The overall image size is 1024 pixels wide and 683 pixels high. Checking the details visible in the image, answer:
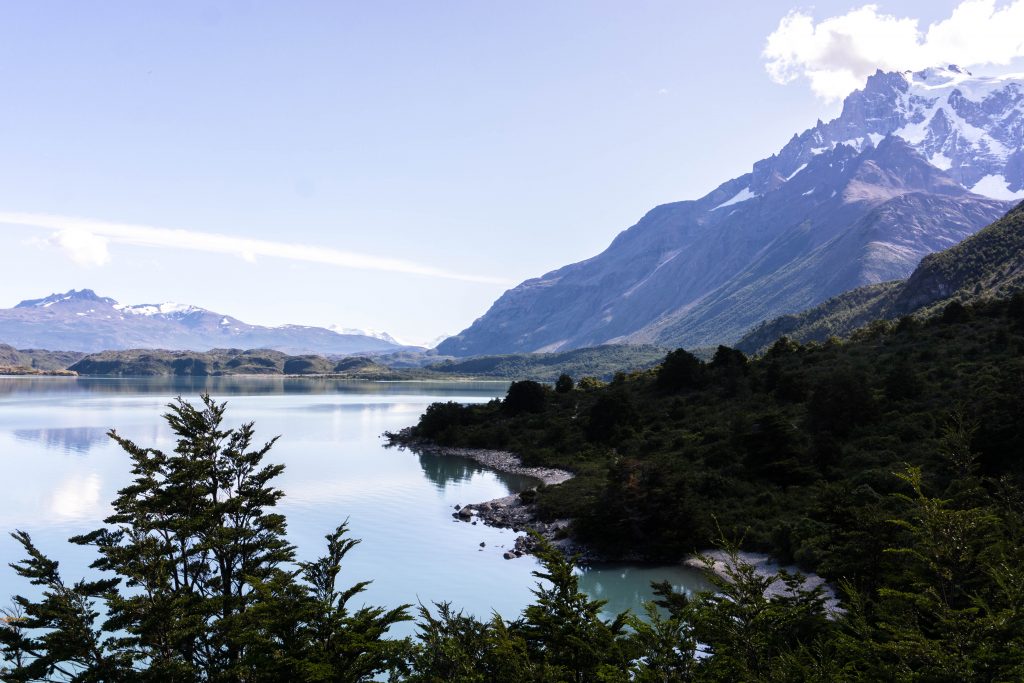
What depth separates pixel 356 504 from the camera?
6662cm

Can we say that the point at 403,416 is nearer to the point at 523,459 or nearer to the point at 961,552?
the point at 523,459

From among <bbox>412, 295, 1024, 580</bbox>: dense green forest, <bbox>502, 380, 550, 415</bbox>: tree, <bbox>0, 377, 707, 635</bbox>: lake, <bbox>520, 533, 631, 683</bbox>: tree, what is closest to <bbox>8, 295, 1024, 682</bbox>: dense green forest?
<bbox>520, 533, 631, 683</bbox>: tree

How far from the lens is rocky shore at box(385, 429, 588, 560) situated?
49312mm

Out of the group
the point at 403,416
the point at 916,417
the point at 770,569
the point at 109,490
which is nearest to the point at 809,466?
the point at 916,417

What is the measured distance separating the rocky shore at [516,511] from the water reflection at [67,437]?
166ft

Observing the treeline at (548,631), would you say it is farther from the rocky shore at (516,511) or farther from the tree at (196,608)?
the rocky shore at (516,511)

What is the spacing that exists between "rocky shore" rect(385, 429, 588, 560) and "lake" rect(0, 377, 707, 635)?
123cm

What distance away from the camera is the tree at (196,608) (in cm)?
1714

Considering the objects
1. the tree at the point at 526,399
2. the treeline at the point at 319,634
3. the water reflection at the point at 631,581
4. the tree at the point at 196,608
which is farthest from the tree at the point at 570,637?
the tree at the point at 526,399

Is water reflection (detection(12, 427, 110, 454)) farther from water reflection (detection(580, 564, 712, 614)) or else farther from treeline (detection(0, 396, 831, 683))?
treeline (detection(0, 396, 831, 683))

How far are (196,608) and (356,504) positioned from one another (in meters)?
48.3

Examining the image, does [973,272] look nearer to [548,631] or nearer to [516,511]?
[516,511]

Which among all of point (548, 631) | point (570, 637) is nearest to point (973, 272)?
point (548, 631)

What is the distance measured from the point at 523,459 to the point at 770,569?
48.4 meters
